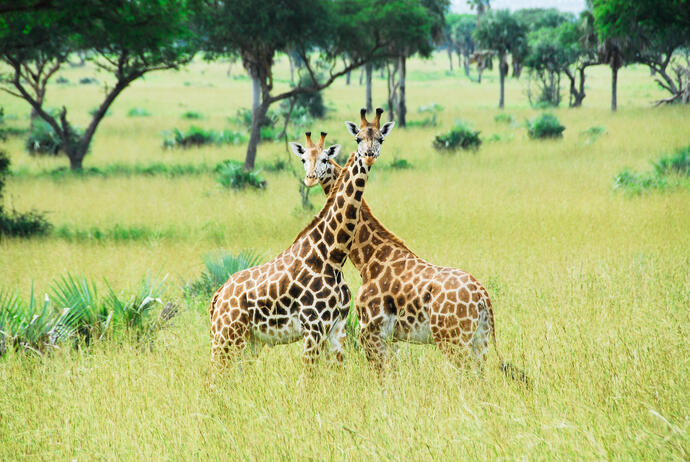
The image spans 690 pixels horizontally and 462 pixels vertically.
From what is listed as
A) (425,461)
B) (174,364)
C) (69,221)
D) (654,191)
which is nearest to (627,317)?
(425,461)

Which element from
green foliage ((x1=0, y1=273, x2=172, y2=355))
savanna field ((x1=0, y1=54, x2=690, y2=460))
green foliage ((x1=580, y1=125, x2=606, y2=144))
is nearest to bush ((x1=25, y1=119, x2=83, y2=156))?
savanna field ((x1=0, y1=54, x2=690, y2=460))

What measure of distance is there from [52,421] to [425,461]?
2.36m

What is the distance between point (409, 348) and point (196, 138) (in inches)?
873

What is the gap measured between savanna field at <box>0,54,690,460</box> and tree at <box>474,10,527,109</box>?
33.0m

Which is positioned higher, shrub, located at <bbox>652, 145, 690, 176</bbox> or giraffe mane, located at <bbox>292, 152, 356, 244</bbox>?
giraffe mane, located at <bbox>292, 152, 356, 244</bbox>

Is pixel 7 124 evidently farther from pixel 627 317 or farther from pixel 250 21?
pixel 627 317

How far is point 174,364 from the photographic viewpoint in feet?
16.4

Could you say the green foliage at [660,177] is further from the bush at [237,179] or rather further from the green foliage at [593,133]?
the green foliage at [593,133]

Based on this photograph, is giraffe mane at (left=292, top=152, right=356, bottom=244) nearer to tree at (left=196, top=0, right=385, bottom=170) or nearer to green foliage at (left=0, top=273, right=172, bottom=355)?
green foliage at (left=0, top=273, right=172, bottom=355)

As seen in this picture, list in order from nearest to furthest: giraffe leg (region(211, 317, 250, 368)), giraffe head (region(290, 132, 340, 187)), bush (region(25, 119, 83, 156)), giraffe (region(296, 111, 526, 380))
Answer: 1. giraffe (region(296, 111, 526, 380))
2. giraffe leg (region(211, 317, 250, 368))
3. giraffe head (region(290, 132, 340, 187))
4. bush (region(25, 119, 83, 156))

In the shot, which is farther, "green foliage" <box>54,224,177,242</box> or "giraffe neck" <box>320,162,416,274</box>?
"green foliage" <box>54,224,177,242</box>

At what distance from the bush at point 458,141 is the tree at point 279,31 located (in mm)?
3567

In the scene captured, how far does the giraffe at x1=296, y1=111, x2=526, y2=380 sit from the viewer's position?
421cm

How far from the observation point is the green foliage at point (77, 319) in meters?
5.51
